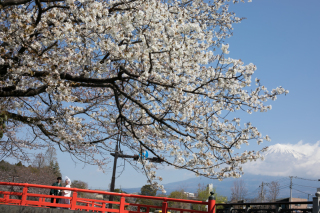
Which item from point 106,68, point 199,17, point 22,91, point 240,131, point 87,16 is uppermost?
point 199,17

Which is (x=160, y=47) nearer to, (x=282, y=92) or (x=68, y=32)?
(x=68, y=32)

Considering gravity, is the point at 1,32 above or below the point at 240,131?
above

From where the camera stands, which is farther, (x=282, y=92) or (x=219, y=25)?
(x=219, y=25)

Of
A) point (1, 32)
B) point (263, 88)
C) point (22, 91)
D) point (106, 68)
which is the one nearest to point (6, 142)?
point (22, 91)

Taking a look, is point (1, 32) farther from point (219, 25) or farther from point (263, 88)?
point (219, 25)

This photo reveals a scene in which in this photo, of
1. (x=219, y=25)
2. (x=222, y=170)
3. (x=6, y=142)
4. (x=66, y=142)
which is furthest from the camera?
(x=6, y=142)

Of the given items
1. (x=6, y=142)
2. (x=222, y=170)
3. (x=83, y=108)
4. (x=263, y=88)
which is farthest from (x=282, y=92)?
(x=6, y=142)

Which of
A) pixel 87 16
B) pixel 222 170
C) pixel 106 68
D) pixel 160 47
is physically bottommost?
pixel 222 170

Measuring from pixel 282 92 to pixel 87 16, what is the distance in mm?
5529

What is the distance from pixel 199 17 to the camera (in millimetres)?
10789

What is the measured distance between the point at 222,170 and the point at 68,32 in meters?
5.86

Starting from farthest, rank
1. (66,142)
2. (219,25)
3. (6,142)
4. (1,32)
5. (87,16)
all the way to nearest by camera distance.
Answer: (6,142)
(219,25)
(66,142)
(1,32)
(87,16)

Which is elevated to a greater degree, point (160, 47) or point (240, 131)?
point (160, 47)

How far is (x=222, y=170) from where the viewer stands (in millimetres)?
8852
